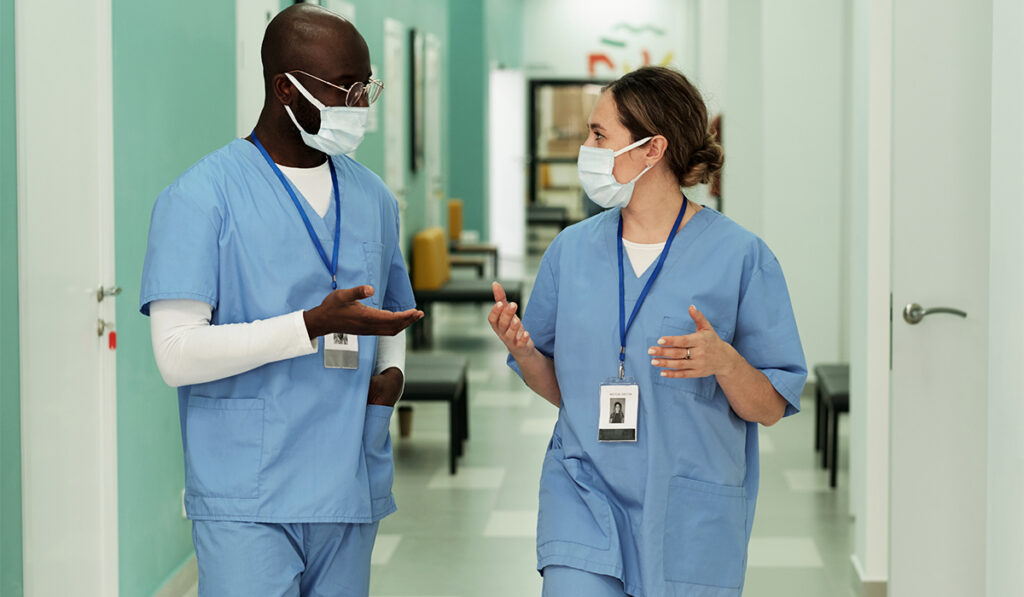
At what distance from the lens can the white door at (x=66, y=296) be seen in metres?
2.73

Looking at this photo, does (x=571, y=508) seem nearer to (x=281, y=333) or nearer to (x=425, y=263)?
(x=281, y=333)

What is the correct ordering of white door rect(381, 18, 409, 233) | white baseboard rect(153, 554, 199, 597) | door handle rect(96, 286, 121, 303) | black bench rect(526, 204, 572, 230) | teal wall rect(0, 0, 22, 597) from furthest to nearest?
1. black bench rect(526, 204, 572, 230)
2. white door rect(381, 18, 409, 233)
3. white baseboard rect(153, 554, 199, 597)
4. door handle rect(96, 286, 121, 303)
5. teal wall rect(0, 0, 22, 597)

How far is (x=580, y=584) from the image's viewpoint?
86.9 inches

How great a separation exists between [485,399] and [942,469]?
4.62 m

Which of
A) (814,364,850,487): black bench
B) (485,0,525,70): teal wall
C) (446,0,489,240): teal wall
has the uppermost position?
(485,0,525,70): teal wall

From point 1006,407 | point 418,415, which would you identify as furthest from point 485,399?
point 1006,407

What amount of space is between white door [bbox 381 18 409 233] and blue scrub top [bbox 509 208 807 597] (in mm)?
6149

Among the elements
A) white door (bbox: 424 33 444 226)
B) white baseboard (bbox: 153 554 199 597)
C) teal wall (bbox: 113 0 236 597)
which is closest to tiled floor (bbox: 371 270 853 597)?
white baseboard (bbox: 153 554 199 597)

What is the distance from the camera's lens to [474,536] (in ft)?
16.6

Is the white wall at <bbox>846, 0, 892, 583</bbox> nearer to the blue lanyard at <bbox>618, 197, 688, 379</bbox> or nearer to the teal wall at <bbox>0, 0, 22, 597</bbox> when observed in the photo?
the blue lanyard at <bbox>618, 197, 688, 379</bbox>

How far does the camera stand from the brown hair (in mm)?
2320

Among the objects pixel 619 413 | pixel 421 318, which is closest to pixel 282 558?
pixel 619 413

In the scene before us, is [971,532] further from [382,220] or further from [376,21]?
[376,21]

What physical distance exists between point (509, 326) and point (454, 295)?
736 centimetres
